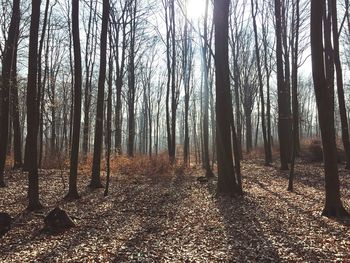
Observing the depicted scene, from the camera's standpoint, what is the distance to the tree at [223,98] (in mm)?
11812

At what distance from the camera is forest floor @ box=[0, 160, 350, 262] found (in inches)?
247

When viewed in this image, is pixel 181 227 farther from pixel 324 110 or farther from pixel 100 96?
pixel 100 96

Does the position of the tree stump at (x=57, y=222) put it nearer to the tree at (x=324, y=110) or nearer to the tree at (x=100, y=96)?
the tree at (x=100, y=96)

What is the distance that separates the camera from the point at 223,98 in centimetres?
1191

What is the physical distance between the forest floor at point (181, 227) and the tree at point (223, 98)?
0.75 metres

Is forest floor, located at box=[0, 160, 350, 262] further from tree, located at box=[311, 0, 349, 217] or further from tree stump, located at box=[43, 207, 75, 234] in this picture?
tree, located at box=[311, 0, 349, 217]

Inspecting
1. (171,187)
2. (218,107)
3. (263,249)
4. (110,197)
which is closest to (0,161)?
(110,197)

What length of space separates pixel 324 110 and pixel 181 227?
4241 millimetres

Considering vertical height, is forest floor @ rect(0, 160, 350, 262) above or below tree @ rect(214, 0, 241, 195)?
below

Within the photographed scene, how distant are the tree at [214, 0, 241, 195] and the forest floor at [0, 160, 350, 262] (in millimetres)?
749

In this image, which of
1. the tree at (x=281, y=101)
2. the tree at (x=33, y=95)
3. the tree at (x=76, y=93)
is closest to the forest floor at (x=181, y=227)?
the tree at (x=76, y=93)

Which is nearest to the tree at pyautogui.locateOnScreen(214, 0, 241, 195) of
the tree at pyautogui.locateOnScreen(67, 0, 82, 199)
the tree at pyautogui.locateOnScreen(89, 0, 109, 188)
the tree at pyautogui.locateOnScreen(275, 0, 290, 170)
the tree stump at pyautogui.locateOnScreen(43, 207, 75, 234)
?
the tree at pyautogui.locateOnScreen(89, 0, 109, 188)

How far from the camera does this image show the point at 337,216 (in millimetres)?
8383

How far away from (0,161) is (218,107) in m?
8.08
